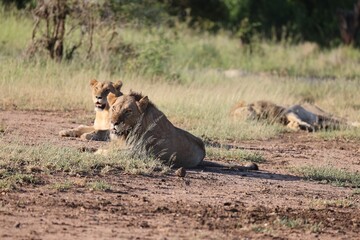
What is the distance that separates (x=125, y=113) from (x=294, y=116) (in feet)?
18.8

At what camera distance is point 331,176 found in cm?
972

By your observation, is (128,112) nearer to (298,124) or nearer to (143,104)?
(143,104)

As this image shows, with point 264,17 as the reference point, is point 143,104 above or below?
above

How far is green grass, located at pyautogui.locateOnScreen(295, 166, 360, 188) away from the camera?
9.52 m

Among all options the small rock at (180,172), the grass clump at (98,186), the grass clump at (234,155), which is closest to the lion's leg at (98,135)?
the grass clump at (234,155)

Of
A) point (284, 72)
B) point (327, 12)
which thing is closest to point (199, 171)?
point (284, 72)

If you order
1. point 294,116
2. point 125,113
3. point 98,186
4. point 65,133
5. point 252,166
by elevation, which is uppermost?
point 125,113

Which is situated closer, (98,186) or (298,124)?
(98,186)

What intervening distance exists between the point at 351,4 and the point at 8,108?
22825 millimetres

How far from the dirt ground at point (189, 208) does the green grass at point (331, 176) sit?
0.16 metres

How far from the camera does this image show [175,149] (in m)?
9.22

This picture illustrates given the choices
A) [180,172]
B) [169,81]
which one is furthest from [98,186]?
[169,81]

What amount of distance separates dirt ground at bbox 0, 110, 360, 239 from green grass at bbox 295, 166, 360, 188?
16 cm

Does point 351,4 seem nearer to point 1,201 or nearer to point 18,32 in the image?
point 18,32
